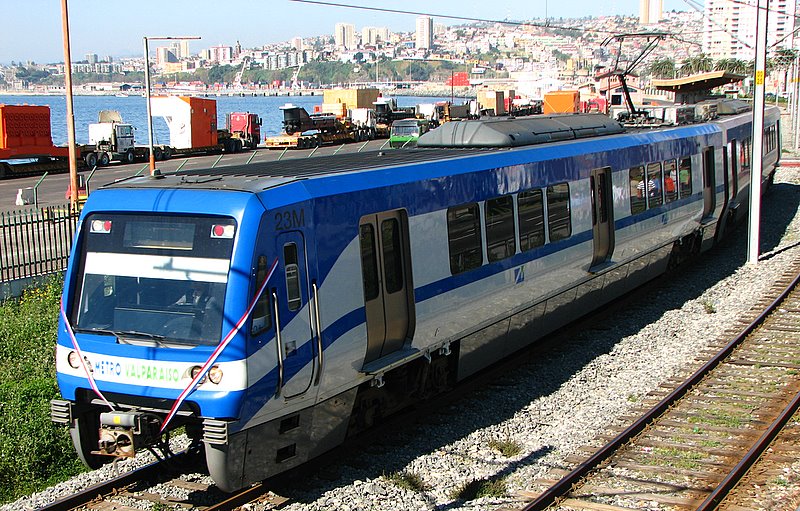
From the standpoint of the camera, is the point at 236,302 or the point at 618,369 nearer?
the point at 236,302

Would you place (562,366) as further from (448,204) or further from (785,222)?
(785,222)

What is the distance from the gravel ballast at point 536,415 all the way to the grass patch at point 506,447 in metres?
0.02

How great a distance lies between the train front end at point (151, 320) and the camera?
295 inches

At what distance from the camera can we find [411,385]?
1038 centimetres

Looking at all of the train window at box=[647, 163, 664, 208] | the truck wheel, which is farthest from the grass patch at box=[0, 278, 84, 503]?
the truck wheel

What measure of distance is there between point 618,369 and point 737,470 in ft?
13.2

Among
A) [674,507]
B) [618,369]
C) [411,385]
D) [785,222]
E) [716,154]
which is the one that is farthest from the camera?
[785,222]

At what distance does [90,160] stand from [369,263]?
129 ft

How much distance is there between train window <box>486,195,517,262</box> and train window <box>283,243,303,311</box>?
3.67 m

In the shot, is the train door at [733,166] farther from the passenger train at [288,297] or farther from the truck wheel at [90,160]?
the truck wheel at [90,160]

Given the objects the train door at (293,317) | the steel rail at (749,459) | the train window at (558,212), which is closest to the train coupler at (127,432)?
the train door at (293,317)

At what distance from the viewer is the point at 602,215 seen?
47.4ft

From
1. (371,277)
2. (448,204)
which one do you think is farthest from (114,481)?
(448,204)

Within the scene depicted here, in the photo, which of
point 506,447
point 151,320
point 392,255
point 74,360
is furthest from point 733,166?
point 74,360
